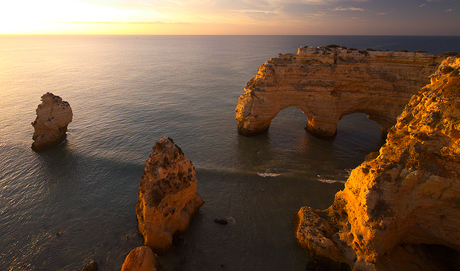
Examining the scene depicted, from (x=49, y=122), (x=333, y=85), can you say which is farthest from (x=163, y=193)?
(x=49, y=122)

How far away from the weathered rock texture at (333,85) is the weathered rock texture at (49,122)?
19.9 metres

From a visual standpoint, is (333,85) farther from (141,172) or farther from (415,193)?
(141,172)

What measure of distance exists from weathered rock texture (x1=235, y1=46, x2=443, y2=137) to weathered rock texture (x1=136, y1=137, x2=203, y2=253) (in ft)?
45.6

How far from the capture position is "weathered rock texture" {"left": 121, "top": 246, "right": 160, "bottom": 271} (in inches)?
372

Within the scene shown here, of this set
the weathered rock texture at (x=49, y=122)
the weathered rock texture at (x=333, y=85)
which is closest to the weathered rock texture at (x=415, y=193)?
the weathered rock texture at (x=333, y=85)

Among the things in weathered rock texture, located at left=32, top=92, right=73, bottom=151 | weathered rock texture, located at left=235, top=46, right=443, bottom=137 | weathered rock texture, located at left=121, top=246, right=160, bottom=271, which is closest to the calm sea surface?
weathered rock texture, located at left=32, top=92, right=73, bottom=151

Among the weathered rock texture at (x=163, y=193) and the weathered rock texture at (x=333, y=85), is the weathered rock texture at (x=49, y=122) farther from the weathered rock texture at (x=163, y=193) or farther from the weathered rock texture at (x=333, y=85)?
the weathered rock texture at (x=333, y=85)

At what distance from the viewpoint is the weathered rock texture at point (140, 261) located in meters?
9.45

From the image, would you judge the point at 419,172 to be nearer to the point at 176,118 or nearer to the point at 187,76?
the point at 176,118

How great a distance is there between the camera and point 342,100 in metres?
22.4

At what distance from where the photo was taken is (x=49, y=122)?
23.1 m

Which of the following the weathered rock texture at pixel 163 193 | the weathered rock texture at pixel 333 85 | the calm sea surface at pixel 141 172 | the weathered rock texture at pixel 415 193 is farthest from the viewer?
the weathered rock texture at pixel 333 85

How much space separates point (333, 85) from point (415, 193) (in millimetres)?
15355

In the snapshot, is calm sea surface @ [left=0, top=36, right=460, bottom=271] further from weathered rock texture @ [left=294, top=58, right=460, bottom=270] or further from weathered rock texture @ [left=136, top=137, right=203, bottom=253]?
weathered rock texture @ [left=294, top=58, right=460, bottom=270]
